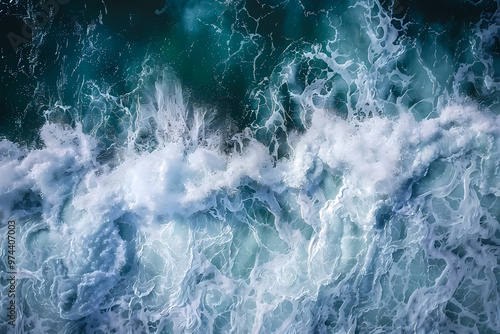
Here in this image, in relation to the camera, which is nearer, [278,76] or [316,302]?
[316,302]

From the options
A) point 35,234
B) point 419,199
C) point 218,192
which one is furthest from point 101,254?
point 419,199

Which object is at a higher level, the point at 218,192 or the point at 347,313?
the point at 218,192

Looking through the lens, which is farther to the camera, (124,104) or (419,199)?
(124,104)

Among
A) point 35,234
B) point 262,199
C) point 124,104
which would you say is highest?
→ point 124,104

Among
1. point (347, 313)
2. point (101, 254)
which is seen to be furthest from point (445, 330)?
point (101, 254)

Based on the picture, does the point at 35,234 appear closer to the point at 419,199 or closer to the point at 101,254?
the point at 101,254

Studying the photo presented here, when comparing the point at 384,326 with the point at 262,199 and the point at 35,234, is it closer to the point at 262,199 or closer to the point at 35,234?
the point at 262,199
